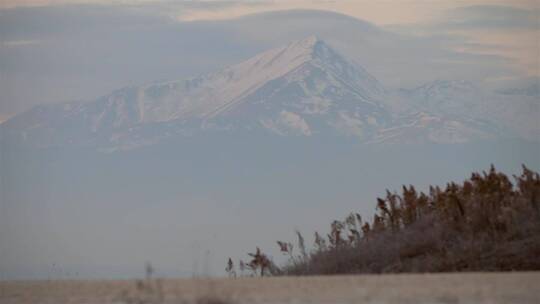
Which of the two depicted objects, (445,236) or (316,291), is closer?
(316,291)

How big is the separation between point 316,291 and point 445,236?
340 inches

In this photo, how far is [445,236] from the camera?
53.2 ft

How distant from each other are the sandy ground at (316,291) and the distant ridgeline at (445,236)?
5581mm

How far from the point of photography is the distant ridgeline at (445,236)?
47.7ft

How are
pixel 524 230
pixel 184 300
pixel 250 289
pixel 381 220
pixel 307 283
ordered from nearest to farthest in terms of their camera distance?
pixel 184 300 < pixel 250 289 < pixel 307 283 < pixel 524 230 < pixel 381 220

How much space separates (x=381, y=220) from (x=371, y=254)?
8.72 ft

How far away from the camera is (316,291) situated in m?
7.93

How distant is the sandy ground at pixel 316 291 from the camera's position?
7.02 metres

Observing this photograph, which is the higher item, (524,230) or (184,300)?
(524,230)

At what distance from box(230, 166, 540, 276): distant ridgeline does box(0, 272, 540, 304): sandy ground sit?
18.3 ft

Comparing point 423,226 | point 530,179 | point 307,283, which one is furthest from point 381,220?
point 307,283

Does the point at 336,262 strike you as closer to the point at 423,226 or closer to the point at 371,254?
the point at 371,254

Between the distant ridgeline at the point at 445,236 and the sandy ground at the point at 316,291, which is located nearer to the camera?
the sandy ground at the point at 316,291

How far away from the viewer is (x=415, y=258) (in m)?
15.7
